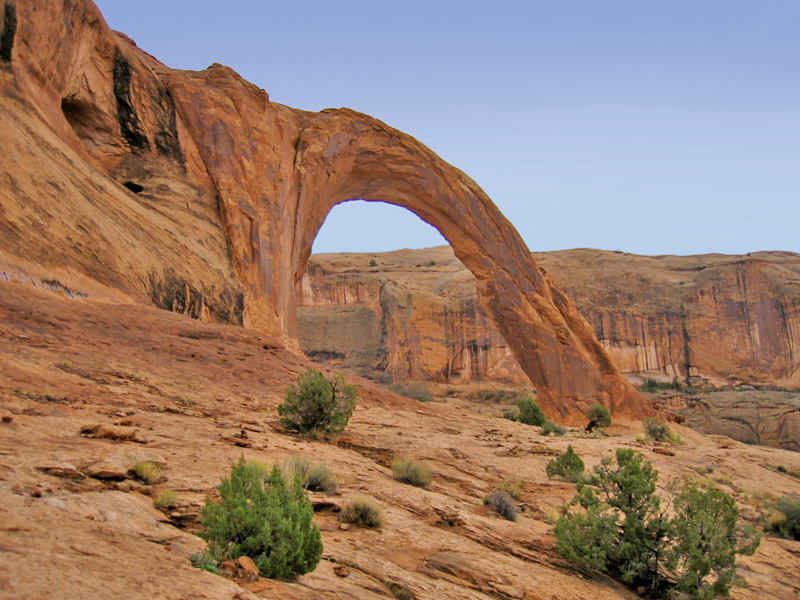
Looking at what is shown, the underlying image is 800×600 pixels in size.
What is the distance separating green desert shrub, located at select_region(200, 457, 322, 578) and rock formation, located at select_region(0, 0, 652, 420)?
23.8 feet

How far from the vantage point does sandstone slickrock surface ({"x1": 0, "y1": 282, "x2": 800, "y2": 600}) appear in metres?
3.94

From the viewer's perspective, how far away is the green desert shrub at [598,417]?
Answer: 77.8 ft

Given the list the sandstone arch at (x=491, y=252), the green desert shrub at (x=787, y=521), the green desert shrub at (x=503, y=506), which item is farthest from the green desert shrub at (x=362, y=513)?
the sandstone arch at (x=491, y=252)

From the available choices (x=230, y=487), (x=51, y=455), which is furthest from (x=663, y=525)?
(x=51, y=455)

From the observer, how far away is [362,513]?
6570 millimetres

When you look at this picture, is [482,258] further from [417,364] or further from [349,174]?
[417,364]

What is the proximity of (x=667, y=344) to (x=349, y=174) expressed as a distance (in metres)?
34.3

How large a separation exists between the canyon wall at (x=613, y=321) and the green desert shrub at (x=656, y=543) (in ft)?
120

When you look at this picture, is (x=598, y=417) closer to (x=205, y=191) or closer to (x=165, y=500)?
(x=205, y=191)

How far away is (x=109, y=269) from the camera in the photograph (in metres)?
12.3

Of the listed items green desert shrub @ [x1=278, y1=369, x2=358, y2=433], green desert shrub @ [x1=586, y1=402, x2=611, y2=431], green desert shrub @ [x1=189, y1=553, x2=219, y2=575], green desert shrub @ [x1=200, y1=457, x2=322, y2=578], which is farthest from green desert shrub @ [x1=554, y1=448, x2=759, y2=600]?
green desert shrub @ [x1=586, y1=402, x2=611, y2=431]

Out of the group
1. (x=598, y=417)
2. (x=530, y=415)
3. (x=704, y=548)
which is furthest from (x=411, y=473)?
(x=598, y=417)

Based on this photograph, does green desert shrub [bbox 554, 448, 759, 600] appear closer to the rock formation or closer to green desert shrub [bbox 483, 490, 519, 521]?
green desert shrub [bbox 483, 490, 519, 521]

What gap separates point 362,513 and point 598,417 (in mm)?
18997
